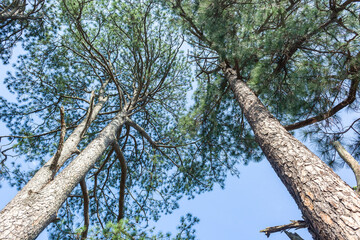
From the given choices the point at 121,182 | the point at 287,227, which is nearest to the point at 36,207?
the point at 121,182

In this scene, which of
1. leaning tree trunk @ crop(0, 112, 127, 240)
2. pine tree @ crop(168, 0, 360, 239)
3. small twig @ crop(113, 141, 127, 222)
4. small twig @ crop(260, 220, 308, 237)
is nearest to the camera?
pine tree @ crop(168, 0, 360, 239)

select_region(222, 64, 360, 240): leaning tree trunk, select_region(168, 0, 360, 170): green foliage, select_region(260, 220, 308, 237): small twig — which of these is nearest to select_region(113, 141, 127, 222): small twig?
select_region(168, 0, 360, 170): green foliage

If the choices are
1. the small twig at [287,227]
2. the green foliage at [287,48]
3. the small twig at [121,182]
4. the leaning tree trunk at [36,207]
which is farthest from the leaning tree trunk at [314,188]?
the small twig at [121,182]

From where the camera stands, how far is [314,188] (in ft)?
5.68

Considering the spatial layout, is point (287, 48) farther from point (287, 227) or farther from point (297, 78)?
point (287, 227)

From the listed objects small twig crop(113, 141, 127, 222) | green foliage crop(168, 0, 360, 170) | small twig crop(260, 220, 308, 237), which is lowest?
small twig crop(260, 220, 308, 237)

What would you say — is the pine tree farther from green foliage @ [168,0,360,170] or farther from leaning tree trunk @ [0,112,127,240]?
leaning tree trunk @ [0,112,127,240]

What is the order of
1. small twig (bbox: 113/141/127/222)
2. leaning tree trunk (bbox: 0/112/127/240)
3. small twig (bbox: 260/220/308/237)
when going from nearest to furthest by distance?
small twig (bbox: 260/220/308/237), leaning tree trunk (bbox: 0/112/127/240), small twig (bbox: 113/141/127/222)

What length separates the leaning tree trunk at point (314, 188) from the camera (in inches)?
56.4

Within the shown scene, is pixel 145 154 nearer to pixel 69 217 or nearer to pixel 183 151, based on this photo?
pixel 183 151

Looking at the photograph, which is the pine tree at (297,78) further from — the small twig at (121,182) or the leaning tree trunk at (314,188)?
the small twig at (121,182)

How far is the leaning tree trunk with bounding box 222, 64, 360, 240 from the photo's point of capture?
1432 mm

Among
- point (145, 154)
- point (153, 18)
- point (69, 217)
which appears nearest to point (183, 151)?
point (145, 154)

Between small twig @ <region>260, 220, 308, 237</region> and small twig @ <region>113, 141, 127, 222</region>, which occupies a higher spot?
small twig @ <region>113, 141, 127, 222</region>
